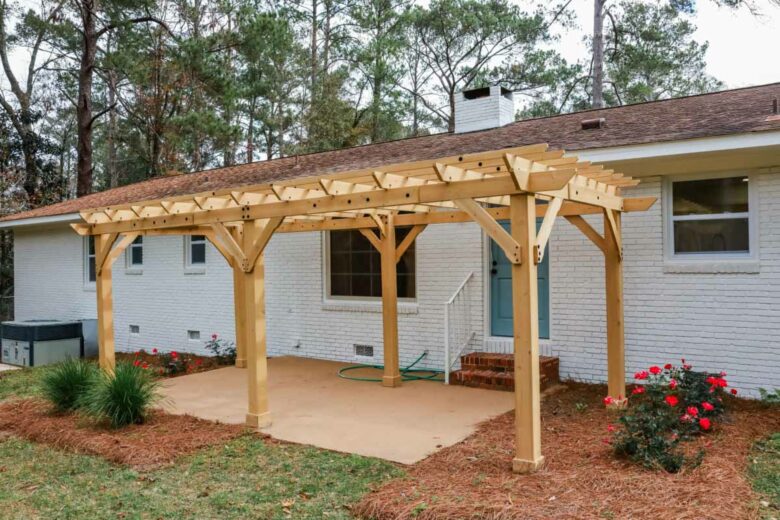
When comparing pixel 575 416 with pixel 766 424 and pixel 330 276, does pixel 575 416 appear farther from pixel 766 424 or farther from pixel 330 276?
pixel 330 276

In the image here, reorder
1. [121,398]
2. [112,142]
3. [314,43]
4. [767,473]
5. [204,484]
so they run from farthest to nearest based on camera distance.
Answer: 1. [112,142]
2. [314,43]
3. [121,398]
4. [204,484]
5. [767,473]

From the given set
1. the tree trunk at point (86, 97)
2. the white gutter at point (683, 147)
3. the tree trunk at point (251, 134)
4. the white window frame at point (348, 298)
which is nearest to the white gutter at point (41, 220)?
the white window frame at point (348, 298)

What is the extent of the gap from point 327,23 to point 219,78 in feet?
27.8

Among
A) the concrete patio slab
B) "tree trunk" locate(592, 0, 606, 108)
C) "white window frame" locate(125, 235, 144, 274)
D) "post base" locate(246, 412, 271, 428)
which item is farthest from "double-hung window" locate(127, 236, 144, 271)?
"tree trunk" locate(592, 0, 606, 108)

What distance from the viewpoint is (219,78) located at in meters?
18.2

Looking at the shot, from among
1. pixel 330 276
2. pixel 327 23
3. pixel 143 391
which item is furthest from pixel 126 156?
pixel 143 391

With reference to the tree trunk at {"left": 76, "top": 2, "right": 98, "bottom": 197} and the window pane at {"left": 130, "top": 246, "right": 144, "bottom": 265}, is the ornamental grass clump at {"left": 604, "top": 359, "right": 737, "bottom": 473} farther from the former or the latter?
the tree trunk at {"left": 76, "top": 2, "right": 98, "bottom": 197}

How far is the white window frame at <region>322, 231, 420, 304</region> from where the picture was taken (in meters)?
8.93

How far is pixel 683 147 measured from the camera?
20.2 ft

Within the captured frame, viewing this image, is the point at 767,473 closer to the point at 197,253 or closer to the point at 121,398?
the point at 121,398

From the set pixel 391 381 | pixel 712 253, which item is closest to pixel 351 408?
pixel 391 381

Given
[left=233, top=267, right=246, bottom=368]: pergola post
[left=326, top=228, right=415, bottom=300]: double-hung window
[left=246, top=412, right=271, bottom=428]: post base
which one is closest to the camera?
[left=246, top=412, right=271, bottom=428]: post base

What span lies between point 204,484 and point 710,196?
5769 mm

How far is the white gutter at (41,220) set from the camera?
1226 centimetres
